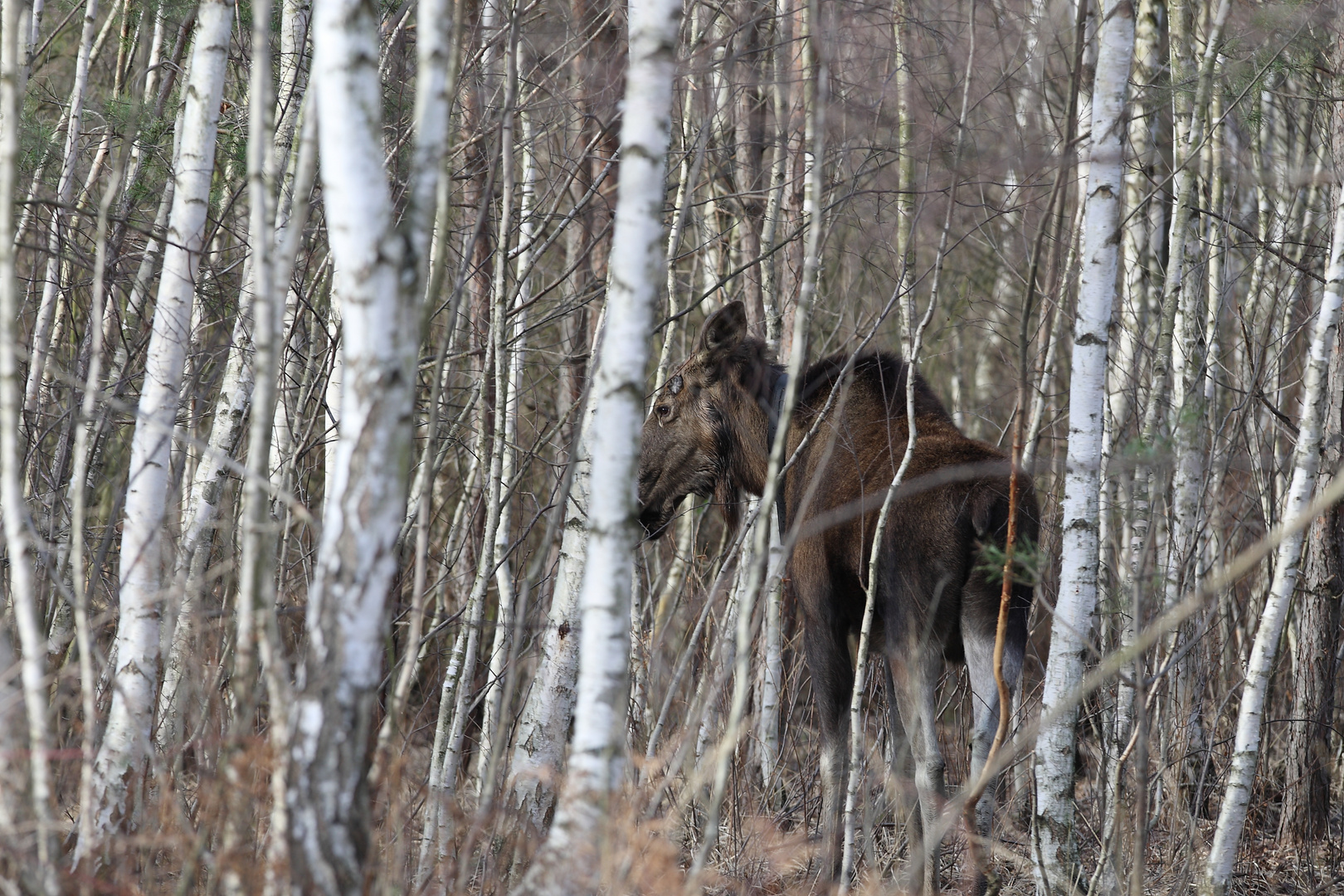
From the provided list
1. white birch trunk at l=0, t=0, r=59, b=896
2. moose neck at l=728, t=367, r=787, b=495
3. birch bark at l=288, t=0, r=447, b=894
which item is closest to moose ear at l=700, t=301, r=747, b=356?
moose neck at l=728, t=367, r=787, b=495

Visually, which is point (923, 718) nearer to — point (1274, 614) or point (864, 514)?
point (864, 514)

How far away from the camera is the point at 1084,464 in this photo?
4.07 metres

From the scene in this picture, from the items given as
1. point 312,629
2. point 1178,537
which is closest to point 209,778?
point 312,629

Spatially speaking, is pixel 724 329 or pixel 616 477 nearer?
pixel 616 477

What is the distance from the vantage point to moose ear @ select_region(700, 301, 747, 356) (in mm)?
5340

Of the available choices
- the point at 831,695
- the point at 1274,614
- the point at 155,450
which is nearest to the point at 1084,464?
the point at 1274,614

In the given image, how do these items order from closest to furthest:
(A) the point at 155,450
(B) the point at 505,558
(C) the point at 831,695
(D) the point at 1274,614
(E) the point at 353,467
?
(E) the point at 353,467 < (A) the point at 155,450 < (D) the point at 1274,614 < (B) the point at 505,558 < (C) the point at 831,695

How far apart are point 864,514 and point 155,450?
294 cm

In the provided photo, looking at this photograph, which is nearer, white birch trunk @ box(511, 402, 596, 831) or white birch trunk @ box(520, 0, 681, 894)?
white birch trunk @ box(520, 0, 681, 894)

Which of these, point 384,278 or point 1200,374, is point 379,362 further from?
point 1200,374

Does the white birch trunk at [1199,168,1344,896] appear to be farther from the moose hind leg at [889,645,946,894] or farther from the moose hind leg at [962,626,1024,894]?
the moose hind leg at [889,645,946,894]

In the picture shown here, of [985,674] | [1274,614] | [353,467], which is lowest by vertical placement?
[985,674]

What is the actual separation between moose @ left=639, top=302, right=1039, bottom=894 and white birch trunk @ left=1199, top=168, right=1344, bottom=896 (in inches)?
35.4

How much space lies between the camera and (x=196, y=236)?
3738 millimetres
